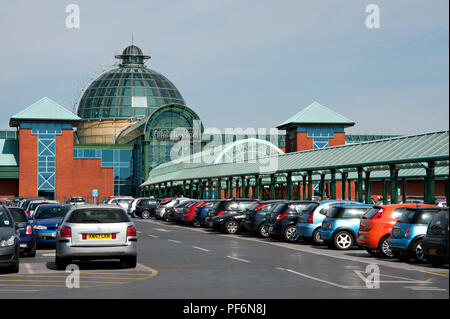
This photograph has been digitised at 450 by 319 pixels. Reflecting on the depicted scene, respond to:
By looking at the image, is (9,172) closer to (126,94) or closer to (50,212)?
(126,94)

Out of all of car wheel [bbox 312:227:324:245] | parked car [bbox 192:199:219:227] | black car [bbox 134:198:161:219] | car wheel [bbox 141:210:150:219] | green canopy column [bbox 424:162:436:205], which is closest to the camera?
car wheel [bbox 312:227:324:245]

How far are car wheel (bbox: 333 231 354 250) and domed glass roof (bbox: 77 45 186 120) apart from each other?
91.5m

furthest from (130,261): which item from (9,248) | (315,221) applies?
(315,221)

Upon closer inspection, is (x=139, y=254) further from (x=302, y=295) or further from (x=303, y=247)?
(x=302, y=295)

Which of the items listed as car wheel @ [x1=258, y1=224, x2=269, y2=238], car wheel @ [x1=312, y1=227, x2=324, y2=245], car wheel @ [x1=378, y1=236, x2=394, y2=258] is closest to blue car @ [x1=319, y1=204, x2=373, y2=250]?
car wheel @ [x1=312, y1=227, x2=324, y2=245]

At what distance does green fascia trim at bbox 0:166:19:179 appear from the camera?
92.3 meters

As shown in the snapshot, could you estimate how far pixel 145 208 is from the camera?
57.2 metres

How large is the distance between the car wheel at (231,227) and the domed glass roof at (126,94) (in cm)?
8025

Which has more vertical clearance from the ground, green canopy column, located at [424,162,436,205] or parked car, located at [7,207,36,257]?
green canopy column, located at [424,162,436,205]

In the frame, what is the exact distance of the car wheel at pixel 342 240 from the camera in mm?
24391

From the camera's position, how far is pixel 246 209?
112ft

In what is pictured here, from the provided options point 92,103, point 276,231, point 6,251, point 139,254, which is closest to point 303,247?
point 276,231

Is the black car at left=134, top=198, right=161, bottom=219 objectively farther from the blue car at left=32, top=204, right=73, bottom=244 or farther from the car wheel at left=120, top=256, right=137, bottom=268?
the car wheel at left=120, top=256, right=137, bottom=268

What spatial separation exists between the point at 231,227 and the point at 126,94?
82.1 meters
